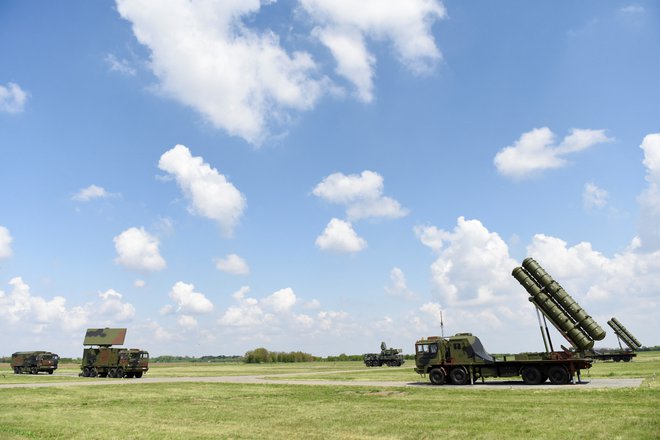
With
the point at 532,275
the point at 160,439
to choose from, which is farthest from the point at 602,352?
the point at 160,439

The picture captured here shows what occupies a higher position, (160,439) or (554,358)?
(554,358)

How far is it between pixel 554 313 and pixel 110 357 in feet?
118

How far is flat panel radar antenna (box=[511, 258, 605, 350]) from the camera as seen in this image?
24.2 metres

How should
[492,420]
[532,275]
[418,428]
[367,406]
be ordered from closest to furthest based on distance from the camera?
1. [418,428]
2. [492,420]
3. [367,406]
4. [532,275]

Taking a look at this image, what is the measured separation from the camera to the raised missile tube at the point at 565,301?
24.3m

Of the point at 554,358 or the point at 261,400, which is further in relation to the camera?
the point at 554,358

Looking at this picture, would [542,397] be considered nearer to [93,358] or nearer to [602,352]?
[93,358]

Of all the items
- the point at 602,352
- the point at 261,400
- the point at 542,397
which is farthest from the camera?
the point at 602,352

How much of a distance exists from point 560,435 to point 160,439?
30.6 ft

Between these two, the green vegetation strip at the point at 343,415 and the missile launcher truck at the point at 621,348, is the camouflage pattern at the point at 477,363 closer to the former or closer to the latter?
the green vegetation strip at the point at 343,415

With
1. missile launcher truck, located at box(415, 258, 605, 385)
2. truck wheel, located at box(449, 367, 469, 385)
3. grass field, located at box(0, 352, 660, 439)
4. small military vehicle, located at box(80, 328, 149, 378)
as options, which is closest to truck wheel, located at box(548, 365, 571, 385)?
missile launcher truck, located at box(415, 258, 605, 385)

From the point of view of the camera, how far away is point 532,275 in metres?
26.2

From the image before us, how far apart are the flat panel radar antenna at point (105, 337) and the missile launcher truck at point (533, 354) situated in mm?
30271

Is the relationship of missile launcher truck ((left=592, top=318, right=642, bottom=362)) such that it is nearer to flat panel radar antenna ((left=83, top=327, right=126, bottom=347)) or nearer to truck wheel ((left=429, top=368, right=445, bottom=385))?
truck wheel ((left=429, top=368, right=445, bottom=385))
